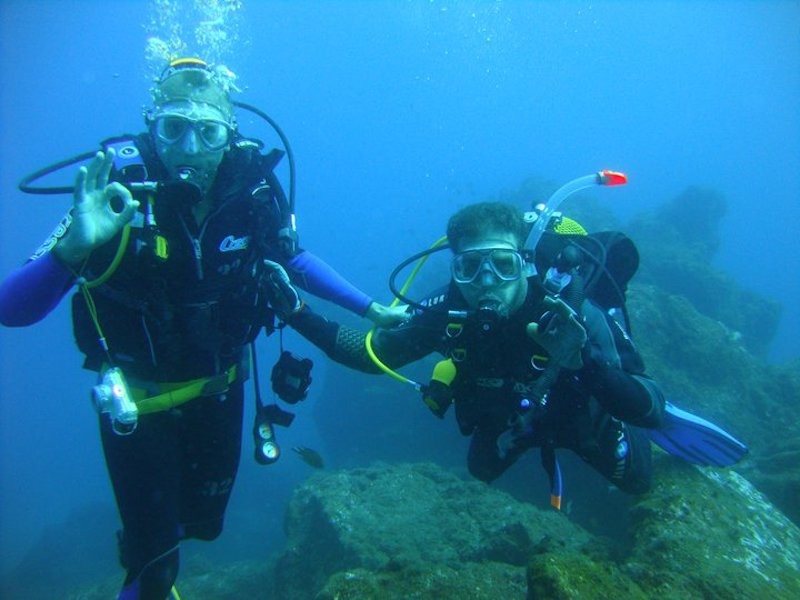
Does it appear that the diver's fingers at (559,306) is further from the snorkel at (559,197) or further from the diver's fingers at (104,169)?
the diver's fingers at (104,169)

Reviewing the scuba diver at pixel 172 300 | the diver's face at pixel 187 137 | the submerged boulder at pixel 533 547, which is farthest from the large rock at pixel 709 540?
the diver's face at pixel 187 137

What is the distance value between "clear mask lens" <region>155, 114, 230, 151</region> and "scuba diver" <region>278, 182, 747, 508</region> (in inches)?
57.0

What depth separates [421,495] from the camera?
739cm

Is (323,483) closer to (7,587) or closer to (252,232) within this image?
(252,232)

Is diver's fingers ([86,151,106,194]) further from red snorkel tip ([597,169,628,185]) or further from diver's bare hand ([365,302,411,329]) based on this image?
red snorkel tip ([597,169,628,185])

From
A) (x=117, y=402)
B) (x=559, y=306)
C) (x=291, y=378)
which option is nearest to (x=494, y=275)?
(x=559, y=306)

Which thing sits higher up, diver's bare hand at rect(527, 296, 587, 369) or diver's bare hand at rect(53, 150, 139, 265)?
diver's bare hand at rect(53, 150, 139, 265)

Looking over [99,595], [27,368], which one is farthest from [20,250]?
[99,595]

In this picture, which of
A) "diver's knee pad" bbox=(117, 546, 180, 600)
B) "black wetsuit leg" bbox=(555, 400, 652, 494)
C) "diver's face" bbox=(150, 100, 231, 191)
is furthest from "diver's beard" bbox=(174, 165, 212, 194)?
"black wetsuit leg" bbox=(555, 400, 652, 494)

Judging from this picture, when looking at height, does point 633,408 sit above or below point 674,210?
above

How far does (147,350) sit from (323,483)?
5.84 m

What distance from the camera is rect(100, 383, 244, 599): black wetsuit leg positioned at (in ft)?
10.2

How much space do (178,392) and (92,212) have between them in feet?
4.64

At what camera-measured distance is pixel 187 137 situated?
3312 millimetres
